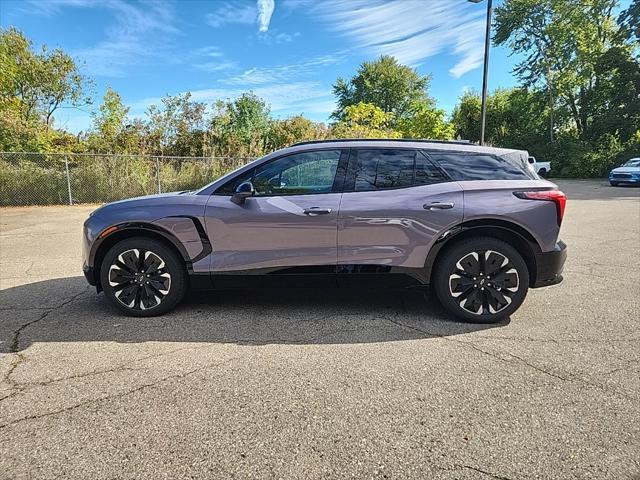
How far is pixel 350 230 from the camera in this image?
410cm

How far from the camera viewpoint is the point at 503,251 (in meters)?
4.09

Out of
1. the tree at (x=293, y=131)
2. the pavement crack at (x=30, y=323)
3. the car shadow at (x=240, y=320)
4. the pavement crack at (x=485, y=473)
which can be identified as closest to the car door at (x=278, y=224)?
the car shadow at (x=240, y=320)

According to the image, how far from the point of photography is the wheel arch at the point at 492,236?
4.10 metres

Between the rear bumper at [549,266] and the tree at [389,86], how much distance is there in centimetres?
6083

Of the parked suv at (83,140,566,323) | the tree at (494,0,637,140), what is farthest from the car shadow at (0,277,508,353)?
the tree at (494,0,637,140)

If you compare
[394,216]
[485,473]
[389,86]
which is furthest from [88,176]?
[389,86]

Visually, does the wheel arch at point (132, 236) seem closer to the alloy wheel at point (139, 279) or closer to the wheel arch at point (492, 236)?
the alloy wheel at point (139, 279)

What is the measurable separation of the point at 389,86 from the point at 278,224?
64.0 meters

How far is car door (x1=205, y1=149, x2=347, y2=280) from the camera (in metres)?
4.13

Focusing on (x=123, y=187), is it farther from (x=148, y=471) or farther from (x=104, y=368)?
(x=148, y=471)

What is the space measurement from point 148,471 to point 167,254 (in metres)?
2.39

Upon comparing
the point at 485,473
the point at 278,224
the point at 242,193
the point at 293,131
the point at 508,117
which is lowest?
the point at 485,473

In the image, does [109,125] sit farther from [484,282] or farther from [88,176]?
[484,282]

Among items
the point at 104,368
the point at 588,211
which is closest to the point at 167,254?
the point at 104,368
